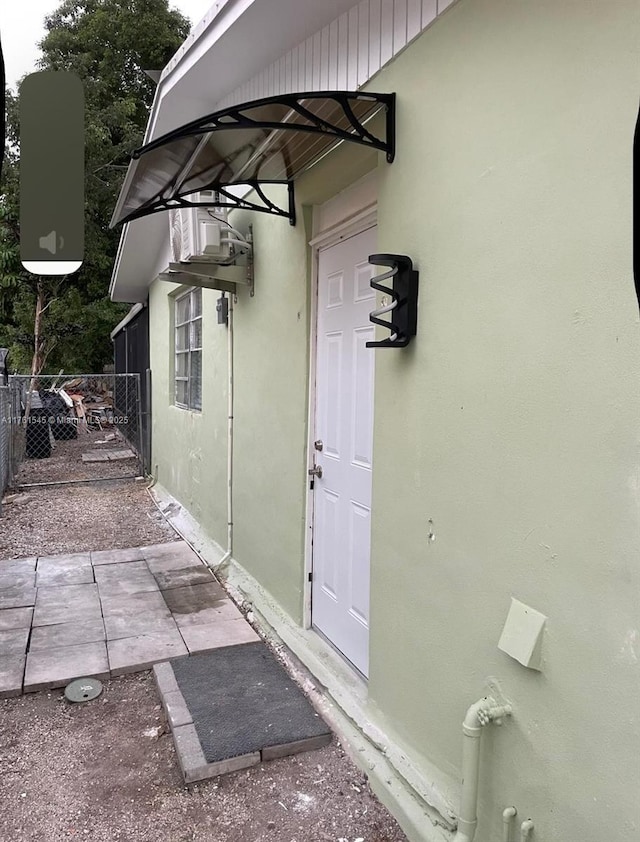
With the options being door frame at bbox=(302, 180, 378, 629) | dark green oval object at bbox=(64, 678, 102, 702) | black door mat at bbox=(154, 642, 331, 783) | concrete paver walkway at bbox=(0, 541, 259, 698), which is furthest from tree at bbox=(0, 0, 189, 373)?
black door mat at bbox=(154, 642, 331, 783)

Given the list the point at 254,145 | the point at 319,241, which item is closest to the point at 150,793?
the point at 319,241

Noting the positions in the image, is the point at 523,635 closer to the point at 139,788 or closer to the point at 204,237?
the point at 139,788

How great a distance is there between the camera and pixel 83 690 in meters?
3.23

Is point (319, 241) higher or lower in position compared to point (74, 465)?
higher

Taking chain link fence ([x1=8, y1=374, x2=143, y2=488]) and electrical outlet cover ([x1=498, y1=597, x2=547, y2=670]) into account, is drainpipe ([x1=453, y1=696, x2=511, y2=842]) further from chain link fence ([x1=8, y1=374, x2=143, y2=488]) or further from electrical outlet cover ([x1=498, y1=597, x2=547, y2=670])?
chain link fence ([x1=8, y1=374, x2=143, y2=488])

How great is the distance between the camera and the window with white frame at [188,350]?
21.5ft

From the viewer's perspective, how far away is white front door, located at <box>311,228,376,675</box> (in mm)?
3037

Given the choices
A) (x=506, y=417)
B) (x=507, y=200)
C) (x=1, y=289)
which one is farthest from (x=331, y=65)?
(x=1, y=289)

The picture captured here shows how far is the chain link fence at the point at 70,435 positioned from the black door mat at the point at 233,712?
615cm

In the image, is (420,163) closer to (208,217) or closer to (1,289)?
(208,217)

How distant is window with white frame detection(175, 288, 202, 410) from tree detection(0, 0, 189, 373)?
7.45 metres

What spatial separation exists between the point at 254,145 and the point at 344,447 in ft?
5.19

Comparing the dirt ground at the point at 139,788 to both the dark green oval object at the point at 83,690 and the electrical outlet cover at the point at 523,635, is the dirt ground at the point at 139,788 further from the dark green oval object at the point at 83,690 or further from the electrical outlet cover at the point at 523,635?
the electrical outlet cover at the point at 523,635

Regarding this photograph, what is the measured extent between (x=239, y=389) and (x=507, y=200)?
10.3 ft
